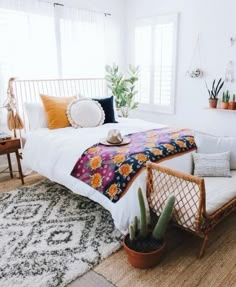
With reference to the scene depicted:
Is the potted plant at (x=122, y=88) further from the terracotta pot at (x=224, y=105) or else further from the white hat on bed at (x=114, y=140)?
the white hat on bed at (x=114, y=140)

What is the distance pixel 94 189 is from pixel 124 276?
2.47ft

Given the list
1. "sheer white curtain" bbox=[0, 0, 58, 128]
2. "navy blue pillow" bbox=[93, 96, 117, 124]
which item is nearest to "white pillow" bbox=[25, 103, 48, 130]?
"sheer white curtain" bbox=[0, 0, 58, 128]

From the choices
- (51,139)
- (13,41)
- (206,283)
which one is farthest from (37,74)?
(206,283)

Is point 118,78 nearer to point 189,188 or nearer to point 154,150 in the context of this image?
point 154,150

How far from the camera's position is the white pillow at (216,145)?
2.48 m

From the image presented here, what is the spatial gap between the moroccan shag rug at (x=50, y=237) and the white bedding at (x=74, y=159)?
23 cm

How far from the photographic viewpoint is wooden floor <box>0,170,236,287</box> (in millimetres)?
1742

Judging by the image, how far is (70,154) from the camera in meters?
2.59

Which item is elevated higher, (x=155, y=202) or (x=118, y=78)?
(x=118, y=78)

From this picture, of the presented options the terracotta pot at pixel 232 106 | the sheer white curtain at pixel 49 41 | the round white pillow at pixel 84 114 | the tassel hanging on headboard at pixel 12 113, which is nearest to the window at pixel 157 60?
the sheer white curtain at pixel 49 41

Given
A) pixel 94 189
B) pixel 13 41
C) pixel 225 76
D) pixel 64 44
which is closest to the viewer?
pixel 94 189

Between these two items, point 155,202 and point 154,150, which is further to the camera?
point 154,150

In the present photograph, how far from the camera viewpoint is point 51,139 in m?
2.86

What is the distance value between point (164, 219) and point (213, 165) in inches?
33.4
